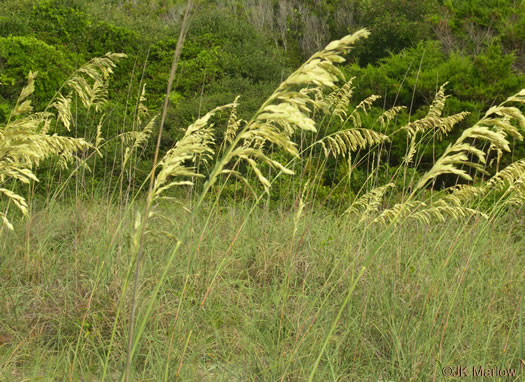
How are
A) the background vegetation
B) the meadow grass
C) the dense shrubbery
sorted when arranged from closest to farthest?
the background vegetation
the meadow grass
the dense shrubbery

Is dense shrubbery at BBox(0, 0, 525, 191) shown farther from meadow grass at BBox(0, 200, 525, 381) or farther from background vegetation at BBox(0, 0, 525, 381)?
meadow grass at BBox(0, 200, 525, 381)

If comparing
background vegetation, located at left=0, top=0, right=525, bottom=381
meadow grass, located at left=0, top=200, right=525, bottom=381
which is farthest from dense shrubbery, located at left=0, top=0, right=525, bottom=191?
meadow grass, located at left=0, top=200, right=525, bottom=381

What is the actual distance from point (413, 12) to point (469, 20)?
228 cm

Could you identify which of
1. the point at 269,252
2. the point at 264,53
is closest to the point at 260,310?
the point at 269,252

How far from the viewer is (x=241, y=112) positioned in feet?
25.8

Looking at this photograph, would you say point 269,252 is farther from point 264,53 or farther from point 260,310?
point 264,53

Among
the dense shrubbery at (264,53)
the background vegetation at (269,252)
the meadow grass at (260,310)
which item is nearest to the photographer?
the background vegetation at (269,252)

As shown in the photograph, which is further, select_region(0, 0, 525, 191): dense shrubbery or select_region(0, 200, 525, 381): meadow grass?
select_region(0, 0, 525, 191): dense shrubbery

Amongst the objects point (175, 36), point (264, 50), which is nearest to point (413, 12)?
point (264, 50)

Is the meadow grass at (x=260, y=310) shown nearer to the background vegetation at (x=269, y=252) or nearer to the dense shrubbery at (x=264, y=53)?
the background vegetation at (x=269, y=252)

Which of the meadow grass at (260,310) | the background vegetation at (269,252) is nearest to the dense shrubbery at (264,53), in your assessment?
the background vegetation at (269,252)

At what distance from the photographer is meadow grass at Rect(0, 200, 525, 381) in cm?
233

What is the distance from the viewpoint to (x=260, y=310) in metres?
2.80

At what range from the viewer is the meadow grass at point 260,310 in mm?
2328
